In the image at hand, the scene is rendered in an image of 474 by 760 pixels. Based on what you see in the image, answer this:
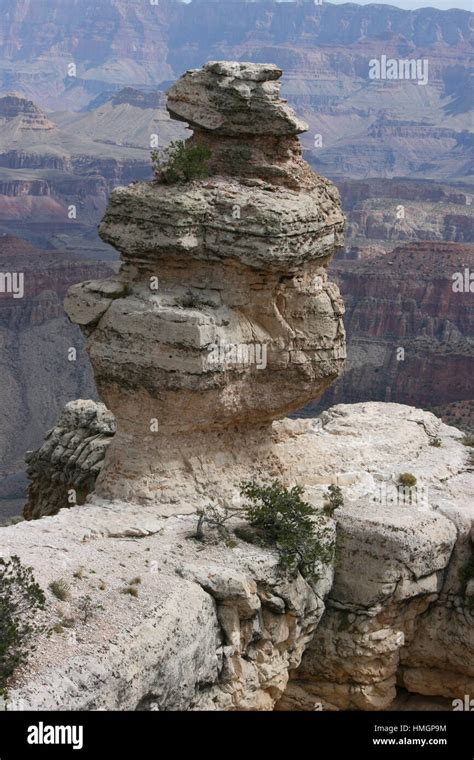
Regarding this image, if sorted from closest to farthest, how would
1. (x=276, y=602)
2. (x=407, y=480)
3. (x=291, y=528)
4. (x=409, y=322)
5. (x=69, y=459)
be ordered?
(x=276, y=602), (x=291, y=528), (x=407, y=480), (x=69, y=459), (x=409, y=322)

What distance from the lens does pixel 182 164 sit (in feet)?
80.0

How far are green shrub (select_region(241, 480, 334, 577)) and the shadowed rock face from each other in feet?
4.94

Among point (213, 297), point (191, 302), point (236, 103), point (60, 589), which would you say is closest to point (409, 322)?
point (236, 103)

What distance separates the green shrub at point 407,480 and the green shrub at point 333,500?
5.78 feet

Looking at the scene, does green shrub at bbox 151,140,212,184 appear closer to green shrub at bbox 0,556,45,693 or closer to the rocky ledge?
the rocky ledge

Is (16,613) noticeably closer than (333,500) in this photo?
Yes

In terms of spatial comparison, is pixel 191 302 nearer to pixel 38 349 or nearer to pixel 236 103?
pixel 236 103

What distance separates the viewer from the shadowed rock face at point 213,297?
23.8 metres

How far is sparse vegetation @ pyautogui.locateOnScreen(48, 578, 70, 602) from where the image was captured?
1945cm

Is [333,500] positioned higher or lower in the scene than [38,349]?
higher

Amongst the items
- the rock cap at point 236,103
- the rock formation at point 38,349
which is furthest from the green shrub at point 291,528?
the rock formation at point 38,349

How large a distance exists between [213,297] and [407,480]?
6.09 m

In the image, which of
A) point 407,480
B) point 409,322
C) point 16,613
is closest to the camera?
point 16,613

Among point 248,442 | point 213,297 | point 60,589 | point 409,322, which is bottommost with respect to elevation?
point 60,589
